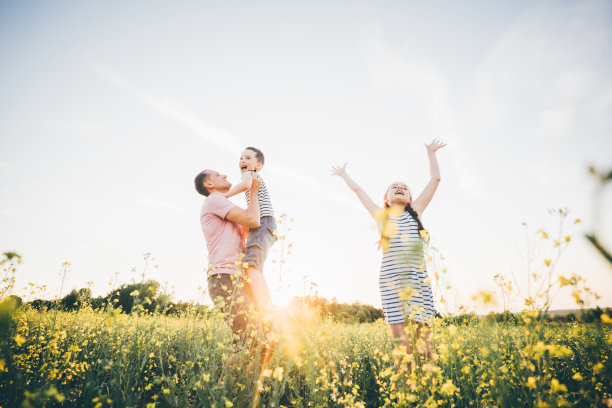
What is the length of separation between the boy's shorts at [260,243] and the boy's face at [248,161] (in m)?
0.81

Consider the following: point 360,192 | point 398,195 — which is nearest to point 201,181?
point 360,192

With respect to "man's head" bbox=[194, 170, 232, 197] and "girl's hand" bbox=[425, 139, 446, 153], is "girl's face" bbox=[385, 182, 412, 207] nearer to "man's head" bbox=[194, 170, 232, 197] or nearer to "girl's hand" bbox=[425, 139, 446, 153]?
"girl's hand" bbox=[425, 139, 446, 153]

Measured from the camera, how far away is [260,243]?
334 cm

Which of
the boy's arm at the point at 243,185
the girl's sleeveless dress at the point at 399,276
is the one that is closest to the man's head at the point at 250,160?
the boy's arm at the point at 243,185

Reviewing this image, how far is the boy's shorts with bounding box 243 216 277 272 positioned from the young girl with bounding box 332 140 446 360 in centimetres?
121

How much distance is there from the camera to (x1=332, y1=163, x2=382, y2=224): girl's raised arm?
12.0 ft

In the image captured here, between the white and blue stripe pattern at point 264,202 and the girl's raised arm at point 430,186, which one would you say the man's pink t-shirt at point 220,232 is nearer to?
the white and blue stripe pattern at point 264,202

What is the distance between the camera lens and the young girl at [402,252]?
287 cm

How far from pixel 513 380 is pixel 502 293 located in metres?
0.65

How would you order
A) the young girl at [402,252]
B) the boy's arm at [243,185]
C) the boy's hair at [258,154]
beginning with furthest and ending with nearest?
the boy's hair at [258,154], the boy's arm at [243,185], the young girl at [402,252]

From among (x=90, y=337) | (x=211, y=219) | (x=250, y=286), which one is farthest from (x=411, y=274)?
(x=90, y=337)

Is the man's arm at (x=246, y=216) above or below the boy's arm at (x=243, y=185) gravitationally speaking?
below

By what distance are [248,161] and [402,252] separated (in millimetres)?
2281

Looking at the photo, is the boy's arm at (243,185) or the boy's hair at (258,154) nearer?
the boy's arm at (243,185)
